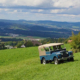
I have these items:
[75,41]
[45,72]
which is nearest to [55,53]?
[45,72]

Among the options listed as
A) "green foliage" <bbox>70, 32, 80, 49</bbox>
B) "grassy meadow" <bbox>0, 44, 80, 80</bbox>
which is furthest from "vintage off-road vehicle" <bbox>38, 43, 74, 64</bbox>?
"green foliage" <bbox>70, 32, 80, 49</bbox>

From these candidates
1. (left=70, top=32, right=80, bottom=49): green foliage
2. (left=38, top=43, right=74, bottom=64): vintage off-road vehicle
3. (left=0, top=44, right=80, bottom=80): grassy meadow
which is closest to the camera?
(left=0, top=44, right=80, bottom=80): grassy meadow

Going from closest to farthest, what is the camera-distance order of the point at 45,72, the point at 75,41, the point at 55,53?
1. the point at 45,72
2. the point at 55,53
3. the point at 75,41

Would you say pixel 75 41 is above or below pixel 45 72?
above

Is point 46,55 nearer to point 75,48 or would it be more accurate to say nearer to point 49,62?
point 49,62

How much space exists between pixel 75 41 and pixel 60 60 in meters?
24.9

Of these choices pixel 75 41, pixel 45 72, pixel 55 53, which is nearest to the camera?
pixel 45 72

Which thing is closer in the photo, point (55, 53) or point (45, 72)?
point (45, 72)

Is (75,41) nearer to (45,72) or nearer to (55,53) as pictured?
(55,53)

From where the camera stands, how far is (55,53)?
1978cm

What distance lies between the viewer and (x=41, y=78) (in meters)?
13.8

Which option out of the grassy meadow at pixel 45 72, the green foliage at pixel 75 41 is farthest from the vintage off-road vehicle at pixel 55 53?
the green foliage at pixel 75 41

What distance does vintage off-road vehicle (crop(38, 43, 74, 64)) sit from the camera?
766 inches

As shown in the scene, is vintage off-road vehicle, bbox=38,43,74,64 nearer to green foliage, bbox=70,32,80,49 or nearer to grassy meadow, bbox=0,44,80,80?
grassy meadow, bbox=0,44,80,80
